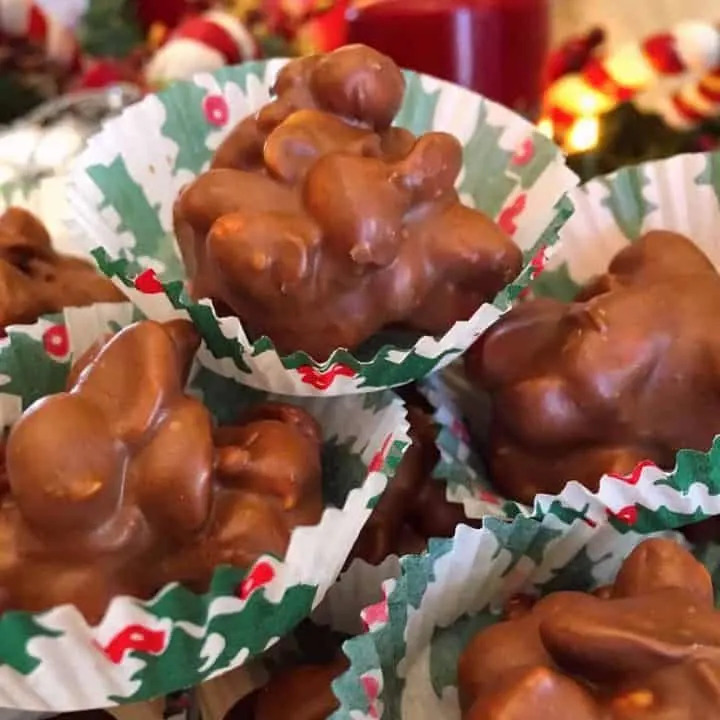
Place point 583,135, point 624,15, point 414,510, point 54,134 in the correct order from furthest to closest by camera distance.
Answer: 1. point 624,15
2. point 583,135
3. point 54,134
4. point 414,510

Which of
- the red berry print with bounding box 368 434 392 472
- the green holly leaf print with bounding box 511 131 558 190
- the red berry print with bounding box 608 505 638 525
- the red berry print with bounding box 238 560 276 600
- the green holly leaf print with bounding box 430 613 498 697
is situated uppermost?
the green holly leaf print with bounding box 511 131 558 190

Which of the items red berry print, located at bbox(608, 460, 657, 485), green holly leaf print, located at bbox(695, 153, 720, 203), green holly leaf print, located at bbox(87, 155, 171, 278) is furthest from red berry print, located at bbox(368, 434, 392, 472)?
green holly leaf print, located at bbox(695, 153, 720, 203)

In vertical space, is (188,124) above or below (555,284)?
above

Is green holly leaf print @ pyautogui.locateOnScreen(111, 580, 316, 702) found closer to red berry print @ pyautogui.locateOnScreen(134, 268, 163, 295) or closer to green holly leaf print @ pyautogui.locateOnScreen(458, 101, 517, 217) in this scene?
red berry print @ pyautogui.locateOnScreen(134, 268, 163, 295)

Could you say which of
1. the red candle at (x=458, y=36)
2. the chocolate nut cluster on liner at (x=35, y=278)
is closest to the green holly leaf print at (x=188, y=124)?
the chocolate nut cluster on liner at (x=35, y=278)

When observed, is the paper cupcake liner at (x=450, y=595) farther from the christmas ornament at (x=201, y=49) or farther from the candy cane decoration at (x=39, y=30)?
the candy cane decoration at (x=39, y=30)

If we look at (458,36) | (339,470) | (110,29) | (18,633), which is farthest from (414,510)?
(110,29)

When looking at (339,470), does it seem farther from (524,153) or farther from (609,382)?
(524,153)
